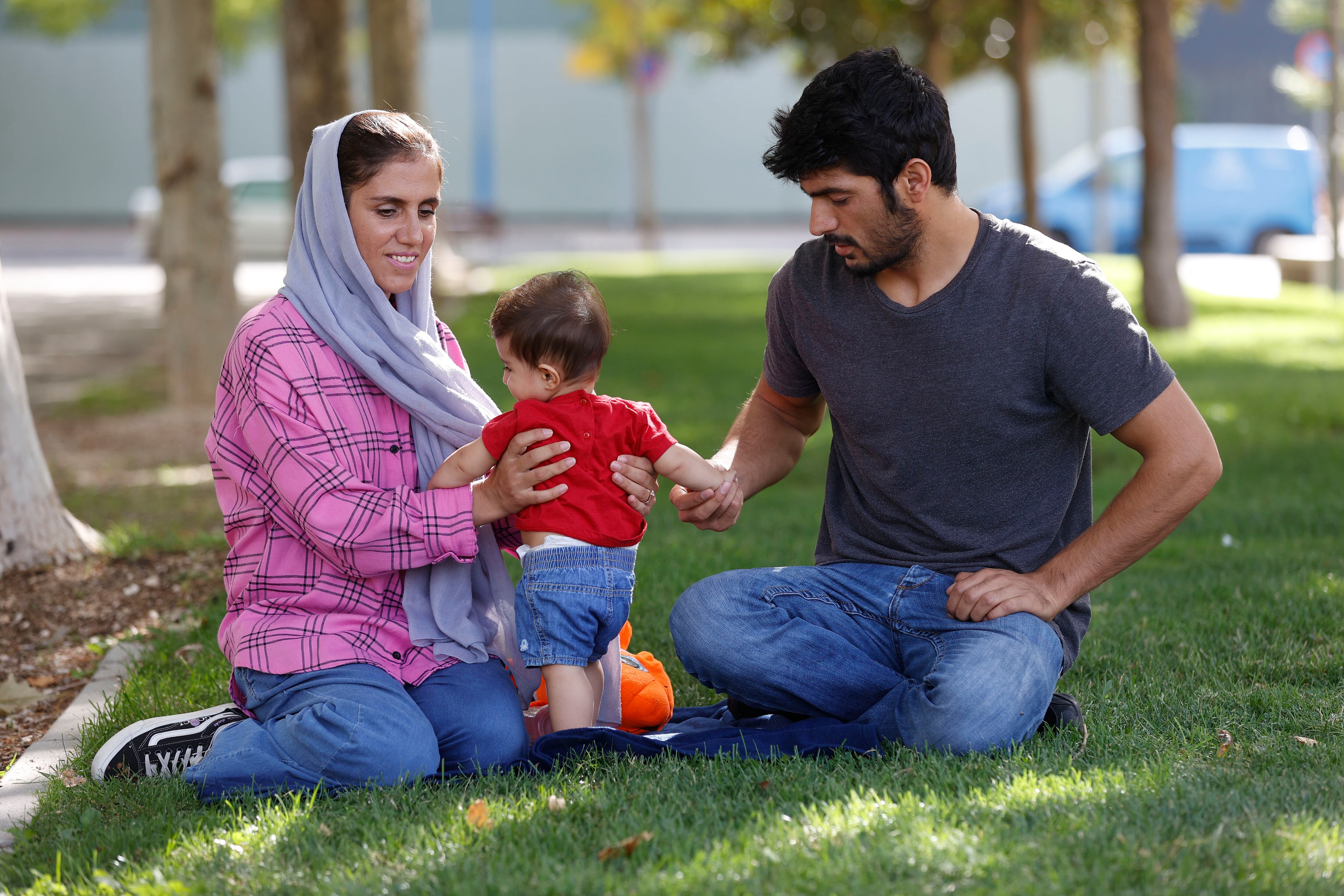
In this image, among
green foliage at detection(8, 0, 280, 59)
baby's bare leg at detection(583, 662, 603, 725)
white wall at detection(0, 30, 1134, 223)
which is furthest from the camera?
white wall at detection(0, 30, 1134, 223)

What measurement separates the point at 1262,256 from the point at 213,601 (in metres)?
24.2

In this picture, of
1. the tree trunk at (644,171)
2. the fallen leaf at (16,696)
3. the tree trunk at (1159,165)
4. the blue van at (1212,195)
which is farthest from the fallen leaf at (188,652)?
the tree trunk at (644,171)

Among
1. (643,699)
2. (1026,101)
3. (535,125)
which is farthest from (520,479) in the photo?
(535,125)

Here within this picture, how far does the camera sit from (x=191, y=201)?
9.41m

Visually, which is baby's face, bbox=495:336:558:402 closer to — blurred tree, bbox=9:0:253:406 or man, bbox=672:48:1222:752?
man, bbox=672:48:1222:752

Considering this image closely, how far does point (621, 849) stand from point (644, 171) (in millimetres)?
30255

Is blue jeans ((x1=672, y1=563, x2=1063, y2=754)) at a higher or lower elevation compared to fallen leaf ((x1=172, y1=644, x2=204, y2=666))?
higher

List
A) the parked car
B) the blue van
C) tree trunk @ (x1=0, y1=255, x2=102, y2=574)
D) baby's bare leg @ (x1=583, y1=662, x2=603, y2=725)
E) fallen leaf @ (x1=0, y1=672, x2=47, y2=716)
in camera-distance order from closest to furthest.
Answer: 1. baby's bare leg @ (x1=583, y1=662, x2=603, y2=725)
2. fallen leaf @ (x1=0, y1=672, x2=47, y2=716)
3. tree trunk @ (x1=0, y1=255, x2=102, y2=574)
4. the blue van
5. the parked car

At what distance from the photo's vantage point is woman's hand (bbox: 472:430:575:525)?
3240mm

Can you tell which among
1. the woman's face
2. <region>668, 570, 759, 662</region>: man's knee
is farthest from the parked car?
<region>668, 570, 759, 662</region>: man's knee

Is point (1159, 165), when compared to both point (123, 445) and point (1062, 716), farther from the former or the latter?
point (1062, 716)

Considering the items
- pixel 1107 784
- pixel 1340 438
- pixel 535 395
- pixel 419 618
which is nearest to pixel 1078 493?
pixel 1107 784

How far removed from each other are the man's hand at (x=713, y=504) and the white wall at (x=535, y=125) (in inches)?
1458

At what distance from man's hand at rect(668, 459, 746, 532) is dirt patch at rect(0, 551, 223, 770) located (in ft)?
6.53
